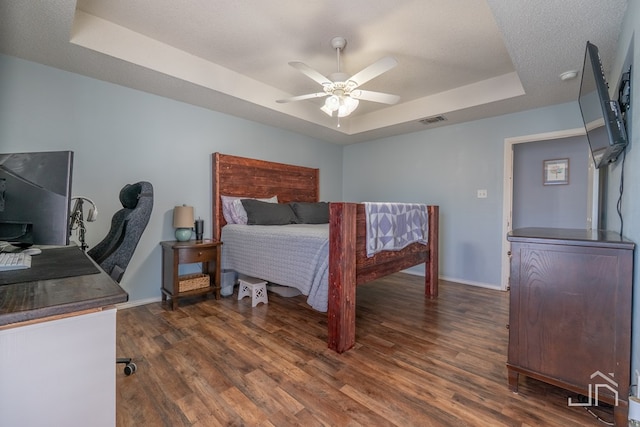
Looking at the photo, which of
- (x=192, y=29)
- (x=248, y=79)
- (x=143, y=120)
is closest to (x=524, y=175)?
(x=248, y=79)

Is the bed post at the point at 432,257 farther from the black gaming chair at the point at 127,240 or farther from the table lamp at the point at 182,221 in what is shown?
the black gaming chair at the point at 127,240

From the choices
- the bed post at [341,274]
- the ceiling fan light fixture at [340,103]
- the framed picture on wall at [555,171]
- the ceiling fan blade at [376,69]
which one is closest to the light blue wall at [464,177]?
the framed picture on wall at [555,171]

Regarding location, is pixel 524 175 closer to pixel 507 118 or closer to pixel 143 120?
pixel 507 118

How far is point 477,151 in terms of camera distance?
3.77m

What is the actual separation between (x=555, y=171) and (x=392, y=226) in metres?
3.54

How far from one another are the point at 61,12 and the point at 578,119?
4656mm

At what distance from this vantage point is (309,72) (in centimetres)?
219

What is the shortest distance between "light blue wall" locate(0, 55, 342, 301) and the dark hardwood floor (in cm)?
88

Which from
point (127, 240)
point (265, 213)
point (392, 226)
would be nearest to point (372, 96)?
point (392, 226)

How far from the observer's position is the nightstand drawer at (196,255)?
9.23ft

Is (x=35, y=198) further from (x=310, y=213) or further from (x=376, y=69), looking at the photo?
(x=310, y=213)

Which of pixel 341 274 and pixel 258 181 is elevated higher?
pixel 258 181

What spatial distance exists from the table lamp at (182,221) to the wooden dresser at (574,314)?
286 centimetres

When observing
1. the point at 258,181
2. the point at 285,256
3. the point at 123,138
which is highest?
the point at 123,138
